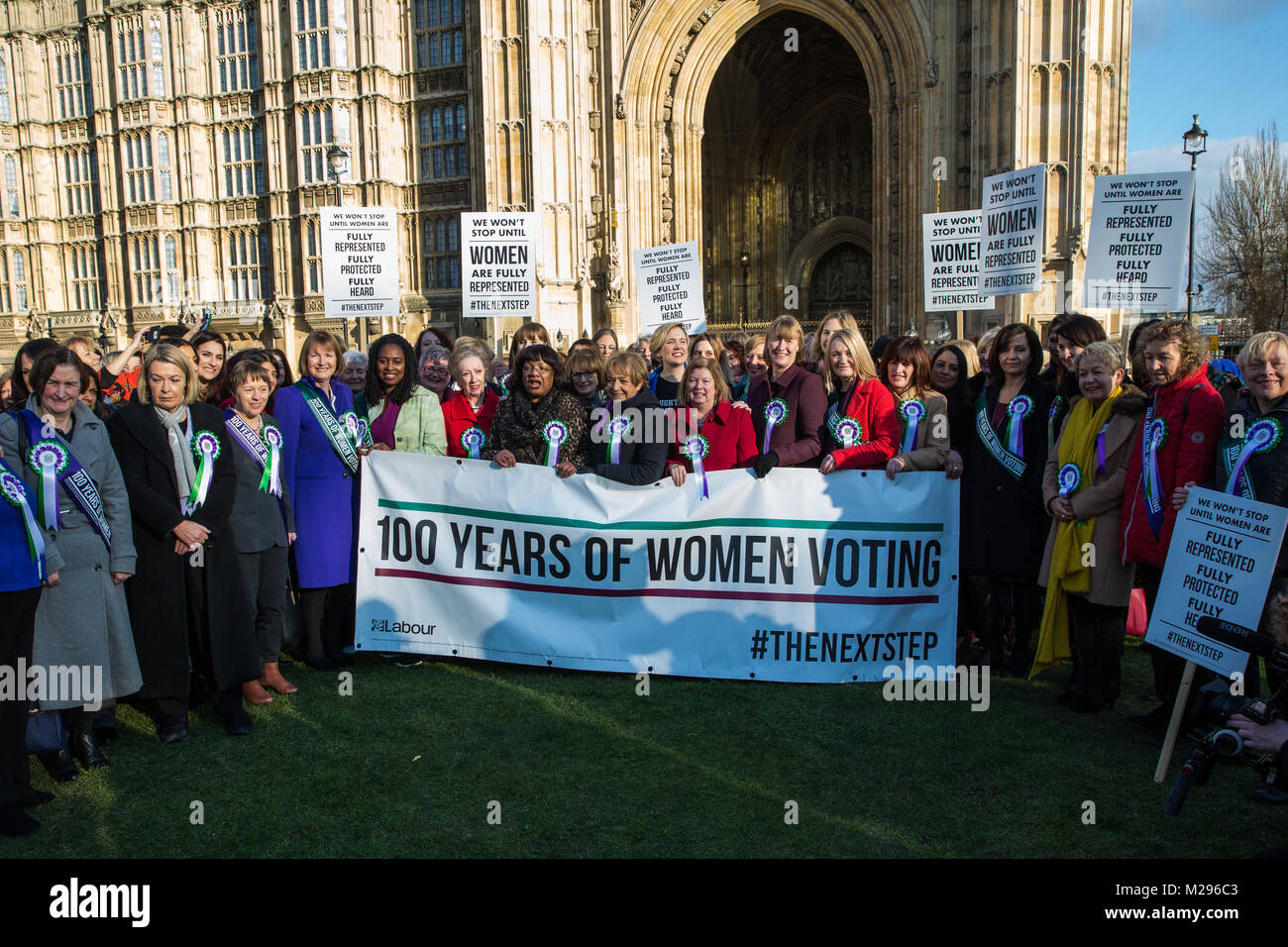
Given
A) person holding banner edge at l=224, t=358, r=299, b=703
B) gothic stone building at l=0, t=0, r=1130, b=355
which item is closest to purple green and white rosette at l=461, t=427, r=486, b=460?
person holding banner edge at l=224, t=358, r=299, b=703

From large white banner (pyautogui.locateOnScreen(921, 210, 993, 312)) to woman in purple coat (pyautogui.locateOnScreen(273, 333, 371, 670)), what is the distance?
8565 mm

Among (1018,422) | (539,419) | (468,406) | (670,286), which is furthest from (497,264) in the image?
(1018,422)

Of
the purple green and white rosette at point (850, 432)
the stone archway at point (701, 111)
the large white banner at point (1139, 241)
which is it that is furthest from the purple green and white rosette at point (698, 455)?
the stone archway at point (701, 111)

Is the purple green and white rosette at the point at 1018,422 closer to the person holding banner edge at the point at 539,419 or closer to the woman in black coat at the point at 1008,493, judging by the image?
the woman in black coat at the point at 1008,493

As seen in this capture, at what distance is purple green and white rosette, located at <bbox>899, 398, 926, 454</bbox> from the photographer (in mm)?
6270

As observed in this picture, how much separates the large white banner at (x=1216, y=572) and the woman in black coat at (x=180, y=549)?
509cm

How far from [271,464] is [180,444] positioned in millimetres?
620

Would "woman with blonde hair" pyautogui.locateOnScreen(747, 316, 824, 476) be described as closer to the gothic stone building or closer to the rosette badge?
the rosette badge

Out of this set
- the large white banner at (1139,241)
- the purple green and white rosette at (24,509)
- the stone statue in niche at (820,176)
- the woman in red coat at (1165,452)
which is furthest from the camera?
the stone statue in niche at (820,176)

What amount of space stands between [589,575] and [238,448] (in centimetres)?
241

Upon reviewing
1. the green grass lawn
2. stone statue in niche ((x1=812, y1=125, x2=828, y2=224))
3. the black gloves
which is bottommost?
the green grass lawn

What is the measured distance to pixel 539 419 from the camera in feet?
20.8

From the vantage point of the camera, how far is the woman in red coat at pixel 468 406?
670cm

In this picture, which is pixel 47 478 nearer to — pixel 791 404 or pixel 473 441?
pixel 473 441
